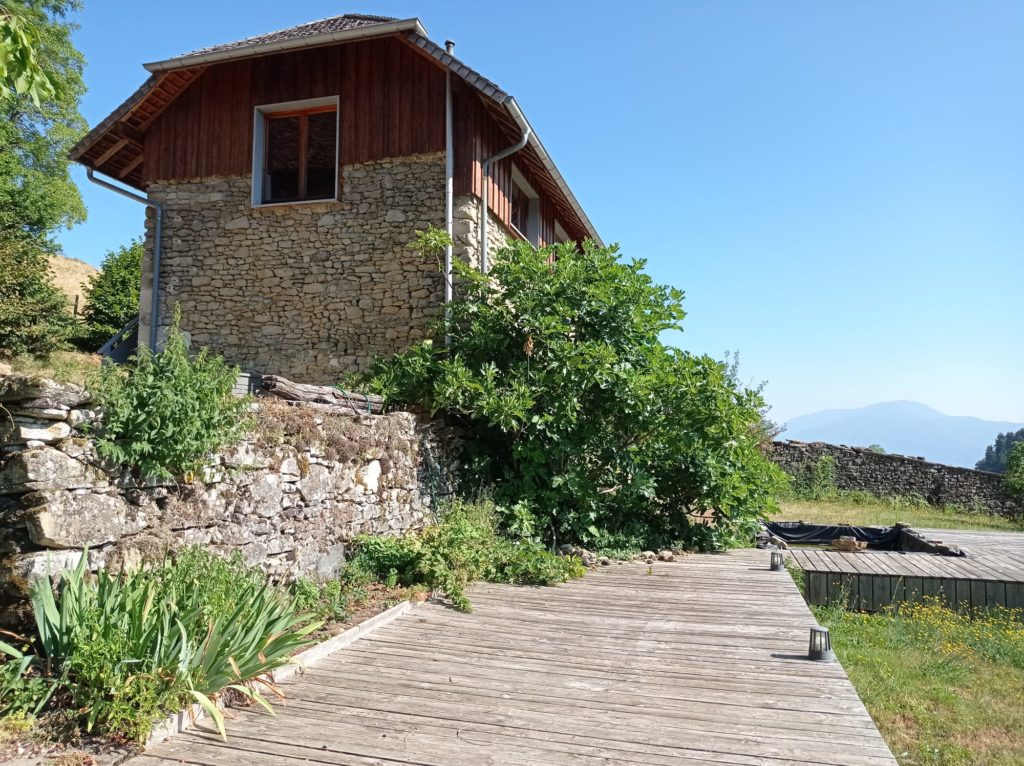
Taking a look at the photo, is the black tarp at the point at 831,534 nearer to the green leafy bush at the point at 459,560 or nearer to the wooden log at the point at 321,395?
the green leafy bush at the point at 459,560

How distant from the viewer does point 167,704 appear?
126 inches

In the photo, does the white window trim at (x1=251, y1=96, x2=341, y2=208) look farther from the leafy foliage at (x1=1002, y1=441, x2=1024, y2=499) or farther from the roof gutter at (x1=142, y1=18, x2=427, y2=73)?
the leafy foliage at (x1=1002, y1=441, x2=1024, y2=499)

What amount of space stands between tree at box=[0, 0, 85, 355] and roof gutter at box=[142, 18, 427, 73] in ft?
5.19

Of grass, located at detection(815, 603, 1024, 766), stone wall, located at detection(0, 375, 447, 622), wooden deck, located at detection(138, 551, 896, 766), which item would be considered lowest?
grass, located at detection(815, 603, 1024, 766)

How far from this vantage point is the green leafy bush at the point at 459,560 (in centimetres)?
611

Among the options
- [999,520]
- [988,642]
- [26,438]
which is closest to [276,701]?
[26,438]

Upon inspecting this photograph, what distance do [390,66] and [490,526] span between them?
7027 mm

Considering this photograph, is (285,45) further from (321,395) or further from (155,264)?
(321,395)

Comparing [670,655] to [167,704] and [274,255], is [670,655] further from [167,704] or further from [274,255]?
[274,255]

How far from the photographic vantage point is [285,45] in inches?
383

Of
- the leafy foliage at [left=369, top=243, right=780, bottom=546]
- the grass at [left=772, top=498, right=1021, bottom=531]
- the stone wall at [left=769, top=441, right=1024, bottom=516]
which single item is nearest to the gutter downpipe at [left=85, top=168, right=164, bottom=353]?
the leafy foliage at [left=369, top=243, right=780, bottom=546]

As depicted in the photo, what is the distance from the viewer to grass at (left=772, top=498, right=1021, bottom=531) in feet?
54.5

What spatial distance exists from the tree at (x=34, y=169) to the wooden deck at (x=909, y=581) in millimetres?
9115

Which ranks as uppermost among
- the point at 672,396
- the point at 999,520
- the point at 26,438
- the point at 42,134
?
the point at 42,134
